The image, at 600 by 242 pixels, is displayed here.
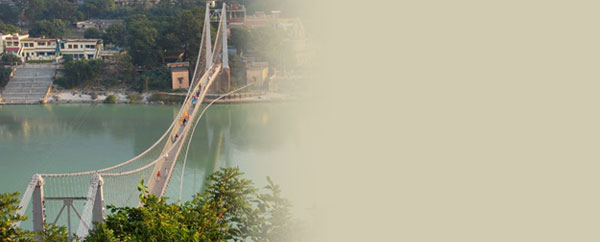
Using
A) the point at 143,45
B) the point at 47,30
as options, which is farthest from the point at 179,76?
the point at 47,30

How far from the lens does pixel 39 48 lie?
33.8ft

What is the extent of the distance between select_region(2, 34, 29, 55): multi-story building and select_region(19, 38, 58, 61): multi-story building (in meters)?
0.07

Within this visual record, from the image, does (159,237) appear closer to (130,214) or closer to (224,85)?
(130,214)

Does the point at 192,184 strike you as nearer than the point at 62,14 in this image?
Yes

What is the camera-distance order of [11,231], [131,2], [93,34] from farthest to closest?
[131,2], [93,34], [11,231]

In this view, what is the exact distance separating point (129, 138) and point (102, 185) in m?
4.22

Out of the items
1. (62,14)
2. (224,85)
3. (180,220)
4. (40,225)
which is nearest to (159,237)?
(180,220)

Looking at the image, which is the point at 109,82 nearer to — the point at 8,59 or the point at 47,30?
the point at 8,59

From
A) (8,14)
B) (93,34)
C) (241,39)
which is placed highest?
(8,14)

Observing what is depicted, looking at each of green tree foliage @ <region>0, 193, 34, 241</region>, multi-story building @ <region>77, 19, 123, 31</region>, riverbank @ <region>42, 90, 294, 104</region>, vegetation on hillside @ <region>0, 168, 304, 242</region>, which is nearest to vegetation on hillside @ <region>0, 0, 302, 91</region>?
riverbank @ <region>42, 90, 294, 104</region>

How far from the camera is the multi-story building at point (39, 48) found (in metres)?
10.3

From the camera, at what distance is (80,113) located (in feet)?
27.6

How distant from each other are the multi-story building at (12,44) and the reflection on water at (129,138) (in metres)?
1.70

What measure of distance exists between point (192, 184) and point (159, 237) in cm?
294
